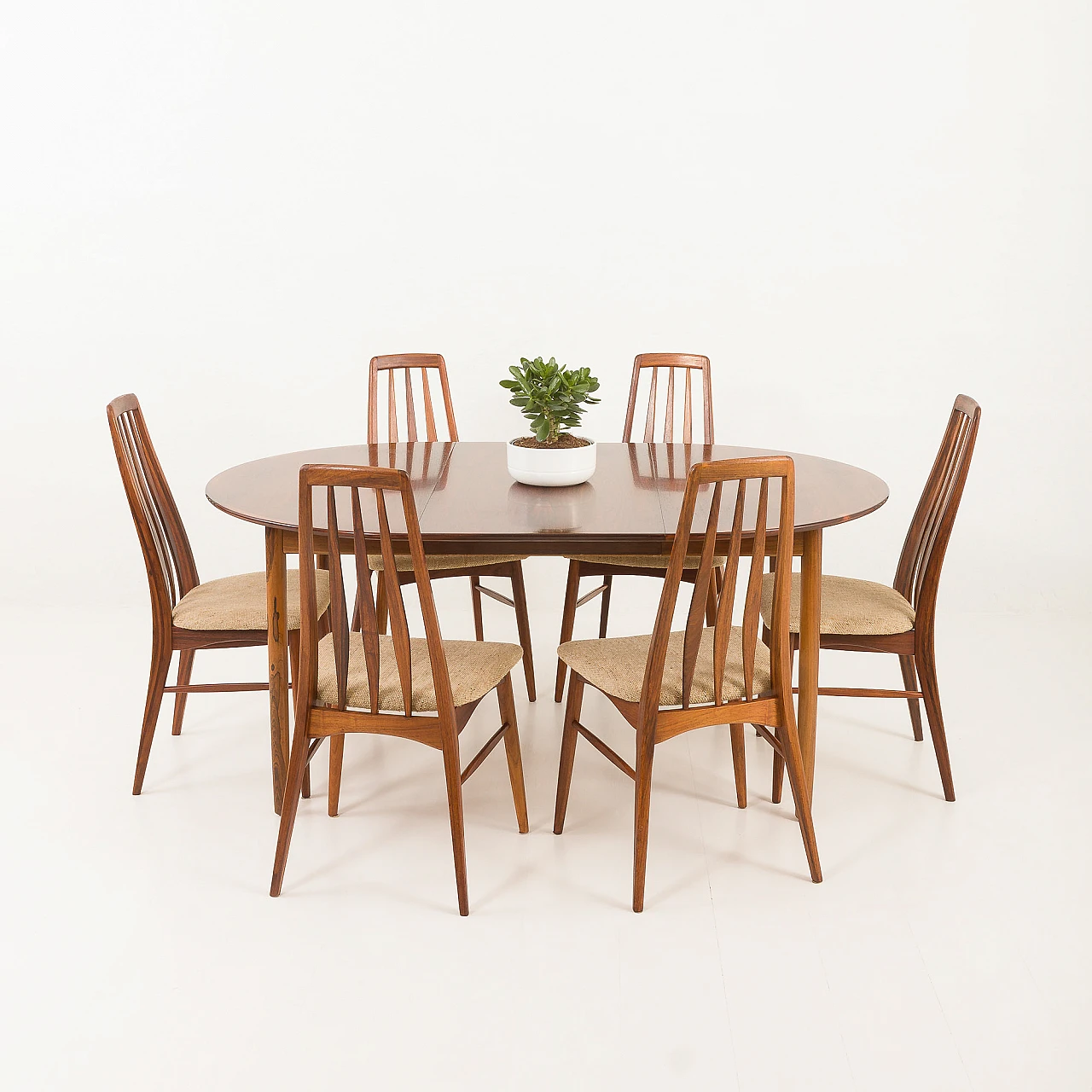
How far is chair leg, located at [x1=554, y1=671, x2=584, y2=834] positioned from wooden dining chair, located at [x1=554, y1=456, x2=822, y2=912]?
0.02 metres

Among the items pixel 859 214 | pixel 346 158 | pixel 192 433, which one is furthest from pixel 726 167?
pixel 192 433

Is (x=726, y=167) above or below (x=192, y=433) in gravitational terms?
above

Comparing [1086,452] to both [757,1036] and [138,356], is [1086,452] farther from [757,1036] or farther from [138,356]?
[138,356]

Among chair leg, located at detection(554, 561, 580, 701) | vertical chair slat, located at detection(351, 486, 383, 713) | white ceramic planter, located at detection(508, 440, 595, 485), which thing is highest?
white ceramic planter, located at detection(508, 440, 595, 485)

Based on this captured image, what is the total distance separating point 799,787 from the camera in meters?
2.13

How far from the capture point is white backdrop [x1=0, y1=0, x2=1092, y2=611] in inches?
146

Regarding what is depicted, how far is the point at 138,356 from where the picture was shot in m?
4.03

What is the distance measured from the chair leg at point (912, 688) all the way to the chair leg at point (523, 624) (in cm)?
101

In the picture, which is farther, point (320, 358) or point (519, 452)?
point (320, 358)

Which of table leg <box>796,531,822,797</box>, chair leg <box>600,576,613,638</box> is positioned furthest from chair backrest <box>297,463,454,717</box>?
chair leg <box>600,576,613,638</box>

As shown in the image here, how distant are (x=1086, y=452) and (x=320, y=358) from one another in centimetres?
294

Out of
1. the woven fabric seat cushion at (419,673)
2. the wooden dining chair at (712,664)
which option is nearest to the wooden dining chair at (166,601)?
the woven fabric seat cushion at (419,673)

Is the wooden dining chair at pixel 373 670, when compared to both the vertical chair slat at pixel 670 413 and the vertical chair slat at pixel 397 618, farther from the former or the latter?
the vertical chair slat at pixel 670 413

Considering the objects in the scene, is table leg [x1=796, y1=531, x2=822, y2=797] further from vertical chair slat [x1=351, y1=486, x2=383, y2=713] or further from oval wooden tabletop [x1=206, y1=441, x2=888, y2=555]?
vertical chair slat [x1=351, y1=486, x2=383, y2=713]
